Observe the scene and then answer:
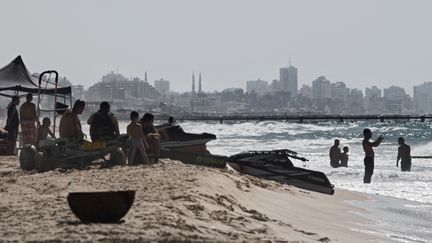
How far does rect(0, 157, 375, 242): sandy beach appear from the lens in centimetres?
657

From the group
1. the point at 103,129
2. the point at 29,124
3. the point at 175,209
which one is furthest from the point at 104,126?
Result: the point at 175,209

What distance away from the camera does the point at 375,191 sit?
1664cm

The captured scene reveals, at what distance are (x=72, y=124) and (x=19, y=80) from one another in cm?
549

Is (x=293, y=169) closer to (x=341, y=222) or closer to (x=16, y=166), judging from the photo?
(x=341, y=222)

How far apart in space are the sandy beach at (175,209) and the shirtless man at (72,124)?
733 millimetres

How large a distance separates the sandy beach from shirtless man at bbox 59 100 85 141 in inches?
28.9

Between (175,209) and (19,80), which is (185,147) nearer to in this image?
(19,80)

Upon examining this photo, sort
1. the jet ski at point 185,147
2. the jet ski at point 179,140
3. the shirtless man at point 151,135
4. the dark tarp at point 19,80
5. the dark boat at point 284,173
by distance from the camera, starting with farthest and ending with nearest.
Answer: the dark tarp at point 19,80, the jet ski at point 179,140, the dark boat at point 284,173, the jet ski at point 185,147, the shirtless man at point 151,135

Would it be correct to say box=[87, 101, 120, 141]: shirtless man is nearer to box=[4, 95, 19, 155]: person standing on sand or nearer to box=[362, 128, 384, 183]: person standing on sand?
box=[4, 95, 19, 155]: person standing on sand

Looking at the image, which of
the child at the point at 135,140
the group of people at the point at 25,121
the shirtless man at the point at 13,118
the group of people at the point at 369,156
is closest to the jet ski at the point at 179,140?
the child at the point at 135,140

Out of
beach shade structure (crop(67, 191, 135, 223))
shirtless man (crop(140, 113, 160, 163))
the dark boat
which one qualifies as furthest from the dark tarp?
beach shade structure (crop(67, 191, 135, 223))

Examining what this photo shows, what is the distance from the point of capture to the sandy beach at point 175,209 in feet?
21.6

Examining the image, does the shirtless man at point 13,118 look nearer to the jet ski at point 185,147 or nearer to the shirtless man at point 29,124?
the shirtless man at point 29,124

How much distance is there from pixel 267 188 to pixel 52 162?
360 centimetres
